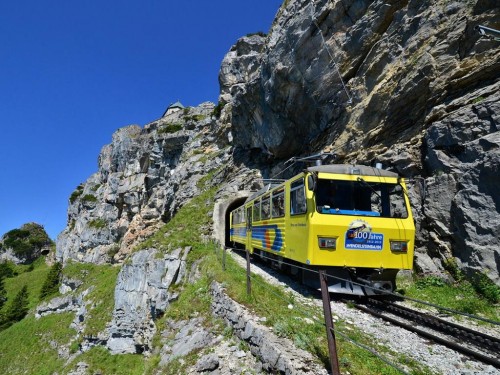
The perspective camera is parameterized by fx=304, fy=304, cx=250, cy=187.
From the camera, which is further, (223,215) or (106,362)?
(223,215)

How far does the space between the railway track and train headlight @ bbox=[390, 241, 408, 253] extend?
1.64 meters

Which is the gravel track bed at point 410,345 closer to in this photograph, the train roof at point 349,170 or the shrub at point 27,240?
the train roof at point 349,170

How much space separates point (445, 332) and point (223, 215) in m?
21.8

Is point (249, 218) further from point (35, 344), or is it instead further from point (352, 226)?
point (35, 344)

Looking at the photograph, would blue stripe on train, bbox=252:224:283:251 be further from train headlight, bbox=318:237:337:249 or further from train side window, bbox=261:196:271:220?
train headlight, bbox=318:237:337:249

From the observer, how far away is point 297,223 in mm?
10453

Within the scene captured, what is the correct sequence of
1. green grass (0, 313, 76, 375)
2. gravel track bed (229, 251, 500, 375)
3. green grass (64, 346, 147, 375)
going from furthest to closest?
green grass (0, 313, 76, 375) < green grass (64, 346, 147, 375) < gravel track bed (229, 251, 500, 375)

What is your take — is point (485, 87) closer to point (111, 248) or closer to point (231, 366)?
point (231, 366)

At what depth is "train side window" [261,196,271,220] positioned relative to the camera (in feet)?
47.2

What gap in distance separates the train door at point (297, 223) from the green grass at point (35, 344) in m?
26.3

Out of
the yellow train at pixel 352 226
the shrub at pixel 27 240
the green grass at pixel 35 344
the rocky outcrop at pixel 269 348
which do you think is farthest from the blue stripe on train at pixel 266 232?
the shrub at pixel 27 240

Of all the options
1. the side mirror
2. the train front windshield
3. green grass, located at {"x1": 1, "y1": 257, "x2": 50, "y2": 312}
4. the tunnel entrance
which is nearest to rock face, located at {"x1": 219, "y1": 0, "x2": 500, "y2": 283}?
the train front windshield

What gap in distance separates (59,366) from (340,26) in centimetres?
3485

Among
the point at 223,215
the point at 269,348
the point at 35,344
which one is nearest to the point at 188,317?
the point at 269,348
